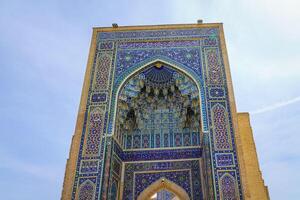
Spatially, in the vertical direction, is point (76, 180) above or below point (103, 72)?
below

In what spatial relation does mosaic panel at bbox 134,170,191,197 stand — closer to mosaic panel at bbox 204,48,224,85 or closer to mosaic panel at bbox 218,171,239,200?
mosaic panel at bbox 218,171,239,200

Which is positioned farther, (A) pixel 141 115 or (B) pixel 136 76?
(A) pixel 141 115

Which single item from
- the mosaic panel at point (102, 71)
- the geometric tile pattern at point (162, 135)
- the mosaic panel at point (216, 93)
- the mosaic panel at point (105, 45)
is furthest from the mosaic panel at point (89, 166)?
the mosaic panel at point (105, 45)

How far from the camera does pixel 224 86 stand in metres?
6.90

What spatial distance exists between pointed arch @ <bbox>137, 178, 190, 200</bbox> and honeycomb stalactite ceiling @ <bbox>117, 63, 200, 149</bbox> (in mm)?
1409

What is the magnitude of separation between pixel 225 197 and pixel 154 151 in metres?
2.39

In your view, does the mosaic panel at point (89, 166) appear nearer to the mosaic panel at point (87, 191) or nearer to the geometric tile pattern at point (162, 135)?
the geometric tile pattern at point (162, 135)

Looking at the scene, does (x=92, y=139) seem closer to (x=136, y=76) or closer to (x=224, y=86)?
(x=136, y=76)

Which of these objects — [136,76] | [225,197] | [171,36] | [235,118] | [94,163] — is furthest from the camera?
[171,36]

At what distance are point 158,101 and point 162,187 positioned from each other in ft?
7.32

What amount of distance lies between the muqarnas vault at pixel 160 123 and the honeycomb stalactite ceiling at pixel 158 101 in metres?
0.03

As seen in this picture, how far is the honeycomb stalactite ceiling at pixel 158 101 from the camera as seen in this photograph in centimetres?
717

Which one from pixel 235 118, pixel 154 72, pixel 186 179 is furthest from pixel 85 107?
pixel 235 118

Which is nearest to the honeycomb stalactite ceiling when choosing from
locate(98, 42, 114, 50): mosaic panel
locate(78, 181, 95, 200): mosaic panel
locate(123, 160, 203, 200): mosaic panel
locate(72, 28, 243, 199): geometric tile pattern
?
locate(72, 28, 243, 199): geometric tile pattern
